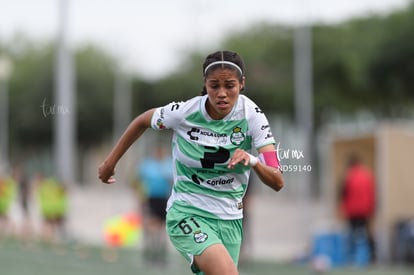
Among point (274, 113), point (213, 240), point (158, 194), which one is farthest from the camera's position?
point (274, 113)

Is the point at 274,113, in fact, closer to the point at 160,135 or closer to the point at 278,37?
the point at 278,37

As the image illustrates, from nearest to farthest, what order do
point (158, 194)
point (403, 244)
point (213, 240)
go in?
1. point (213, 240)
2. point (158, 194)
3. point (403, 244)

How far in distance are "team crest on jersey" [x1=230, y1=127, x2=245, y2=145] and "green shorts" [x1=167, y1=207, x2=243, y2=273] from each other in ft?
1.95

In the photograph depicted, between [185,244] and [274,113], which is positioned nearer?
[185,244]

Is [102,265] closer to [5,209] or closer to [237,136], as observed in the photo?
[237,136]

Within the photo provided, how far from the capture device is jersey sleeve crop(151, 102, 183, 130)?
26.1 feet

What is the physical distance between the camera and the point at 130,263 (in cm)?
2106

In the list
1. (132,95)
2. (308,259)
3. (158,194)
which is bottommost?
(308,259)

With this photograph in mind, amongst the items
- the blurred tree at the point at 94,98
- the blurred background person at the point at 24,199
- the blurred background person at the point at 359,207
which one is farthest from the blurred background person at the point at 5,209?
the blurred tree at the point at 94,98

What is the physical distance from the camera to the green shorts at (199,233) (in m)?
7.83

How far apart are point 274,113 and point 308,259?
3386cm

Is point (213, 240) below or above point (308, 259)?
above

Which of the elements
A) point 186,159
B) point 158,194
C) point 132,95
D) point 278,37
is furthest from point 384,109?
point 186,159

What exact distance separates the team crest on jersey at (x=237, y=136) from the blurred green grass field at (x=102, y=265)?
1031cm
